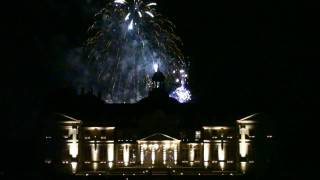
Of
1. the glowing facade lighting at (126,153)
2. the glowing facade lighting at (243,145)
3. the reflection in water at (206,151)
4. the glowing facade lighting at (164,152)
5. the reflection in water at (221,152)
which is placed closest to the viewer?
the glowing facade lighting at (243,145)

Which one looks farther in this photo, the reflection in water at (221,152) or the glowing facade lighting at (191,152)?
the glowing facade lighting at (191,152)

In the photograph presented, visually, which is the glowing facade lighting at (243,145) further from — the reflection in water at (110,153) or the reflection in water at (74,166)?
the reflection in water at (74,166)

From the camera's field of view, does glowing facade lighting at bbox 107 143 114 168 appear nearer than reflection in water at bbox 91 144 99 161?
Yes

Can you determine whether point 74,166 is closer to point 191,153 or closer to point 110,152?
point 110,152

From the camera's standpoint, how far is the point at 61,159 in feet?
250

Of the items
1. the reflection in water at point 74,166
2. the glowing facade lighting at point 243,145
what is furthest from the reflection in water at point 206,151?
the reflection in water at point 74,166

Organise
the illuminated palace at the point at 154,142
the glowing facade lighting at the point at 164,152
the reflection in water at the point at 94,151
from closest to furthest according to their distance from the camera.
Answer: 1. the illuminated palace at the point at 154,142
2. the glowing facade lighting at the point at 164,152
3. the reflection in water at the point at 94,151

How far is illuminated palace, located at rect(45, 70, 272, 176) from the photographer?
76000mm

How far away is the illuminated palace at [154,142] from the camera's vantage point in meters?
76.0

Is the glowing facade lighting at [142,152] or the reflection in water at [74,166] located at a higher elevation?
the glowing facade lighting at [142,152]

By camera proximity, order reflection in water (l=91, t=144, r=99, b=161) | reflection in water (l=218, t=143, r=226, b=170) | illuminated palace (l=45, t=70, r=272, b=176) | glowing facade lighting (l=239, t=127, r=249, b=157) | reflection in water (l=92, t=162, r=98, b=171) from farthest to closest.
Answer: reflection in water (l=91, t=144, r=99, b=161)
reflection in water (l=218, t=143, r=226, b=170)
glowing facade lighting (l=239, t=127, r=249, b=157)
illuminated palace (l=45, t=70, r=272, b=176)
reflection in water (l=92, t=162, r=98, b=171)

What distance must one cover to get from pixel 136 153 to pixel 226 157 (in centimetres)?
918

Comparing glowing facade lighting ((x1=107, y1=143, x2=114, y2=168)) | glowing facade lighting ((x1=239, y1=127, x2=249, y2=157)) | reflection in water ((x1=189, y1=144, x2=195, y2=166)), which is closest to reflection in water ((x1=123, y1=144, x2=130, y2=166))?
glowing facade lighting ((x1=107, y1=143, x2=114, y2=168))

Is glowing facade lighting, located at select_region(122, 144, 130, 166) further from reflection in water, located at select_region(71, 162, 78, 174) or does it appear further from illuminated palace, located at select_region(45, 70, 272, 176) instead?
reflection in water, located at select_region(71, 162, 78, 174)
